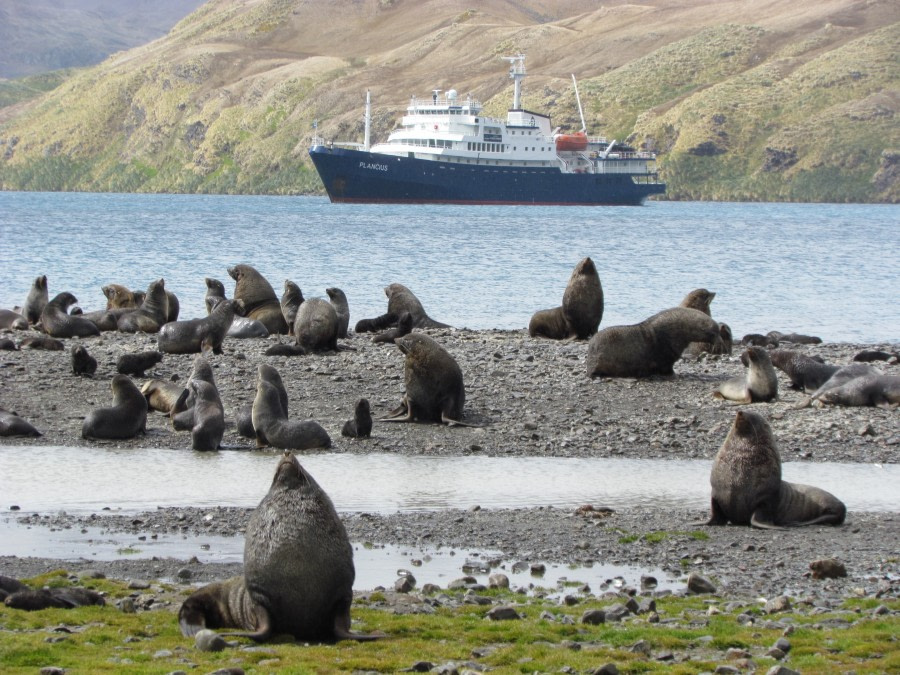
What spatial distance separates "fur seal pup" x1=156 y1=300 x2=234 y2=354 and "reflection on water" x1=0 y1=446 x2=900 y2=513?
5.28 m

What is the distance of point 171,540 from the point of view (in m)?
→ 8.39

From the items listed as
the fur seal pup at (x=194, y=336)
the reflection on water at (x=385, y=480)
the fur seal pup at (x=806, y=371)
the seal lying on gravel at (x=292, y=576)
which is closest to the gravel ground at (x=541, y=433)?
the fur seal pup at (x=806, y=371)

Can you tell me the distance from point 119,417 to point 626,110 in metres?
139

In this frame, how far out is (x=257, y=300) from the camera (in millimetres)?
20062

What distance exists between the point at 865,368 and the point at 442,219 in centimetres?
6421

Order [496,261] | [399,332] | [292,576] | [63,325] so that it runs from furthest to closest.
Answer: [496,261] < [63,325] < [399,332] < [292,576]

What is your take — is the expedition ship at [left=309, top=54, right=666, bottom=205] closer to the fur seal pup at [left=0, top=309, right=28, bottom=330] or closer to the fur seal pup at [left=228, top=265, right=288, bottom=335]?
the fur seal pup at [left=0, top=309, right=28, bottom=330]

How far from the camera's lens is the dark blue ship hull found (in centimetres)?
9406

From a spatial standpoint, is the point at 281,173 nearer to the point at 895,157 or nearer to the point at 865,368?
the point at 895,157

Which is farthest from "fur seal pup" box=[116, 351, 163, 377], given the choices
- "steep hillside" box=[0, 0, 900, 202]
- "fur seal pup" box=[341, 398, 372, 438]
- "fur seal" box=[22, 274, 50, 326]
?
"steep hillside" box=[0, 0, 900, 202]

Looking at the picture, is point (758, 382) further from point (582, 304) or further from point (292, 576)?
point (292, 576)

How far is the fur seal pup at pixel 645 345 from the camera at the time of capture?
14984 millimetres

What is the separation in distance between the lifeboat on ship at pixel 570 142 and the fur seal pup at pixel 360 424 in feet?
297

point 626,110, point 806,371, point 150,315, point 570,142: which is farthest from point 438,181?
point 806,371
